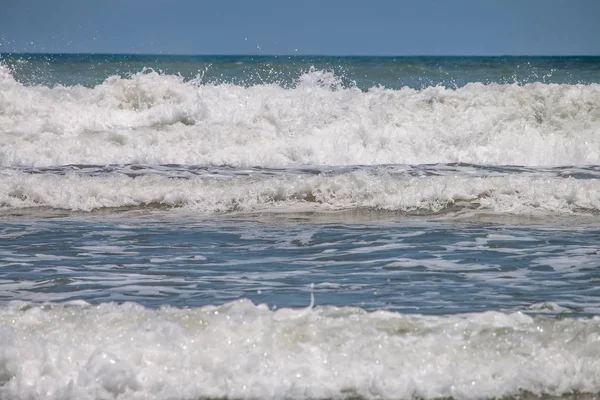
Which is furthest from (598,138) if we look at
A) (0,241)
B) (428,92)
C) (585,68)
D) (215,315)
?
(585,68)

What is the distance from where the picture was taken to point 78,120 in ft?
49.7

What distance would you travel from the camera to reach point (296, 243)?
22.6 ft

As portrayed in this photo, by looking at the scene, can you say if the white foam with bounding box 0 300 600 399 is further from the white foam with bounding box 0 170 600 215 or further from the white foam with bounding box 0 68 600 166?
the white foam with bounding box 0 68 600 166

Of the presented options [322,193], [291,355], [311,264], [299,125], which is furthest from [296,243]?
[299,125]

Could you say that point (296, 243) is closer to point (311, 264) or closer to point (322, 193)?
point (311, 264)

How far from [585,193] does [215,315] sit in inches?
226

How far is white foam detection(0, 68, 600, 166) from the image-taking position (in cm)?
1312

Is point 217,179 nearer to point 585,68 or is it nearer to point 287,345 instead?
point 287,345

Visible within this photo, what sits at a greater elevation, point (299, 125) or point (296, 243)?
point (299, 125)

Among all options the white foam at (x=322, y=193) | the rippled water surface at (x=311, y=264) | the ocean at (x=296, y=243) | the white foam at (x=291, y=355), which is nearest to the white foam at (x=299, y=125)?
the ocean at (x=296, y=243)

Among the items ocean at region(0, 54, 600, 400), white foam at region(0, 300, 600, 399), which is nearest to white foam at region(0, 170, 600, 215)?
ocean at region(0, 54, 600, 400)

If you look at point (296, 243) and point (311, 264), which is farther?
point (296, 243)

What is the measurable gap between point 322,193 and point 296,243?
2.57 metres

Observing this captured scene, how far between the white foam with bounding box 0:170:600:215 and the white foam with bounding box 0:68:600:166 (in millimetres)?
2998
